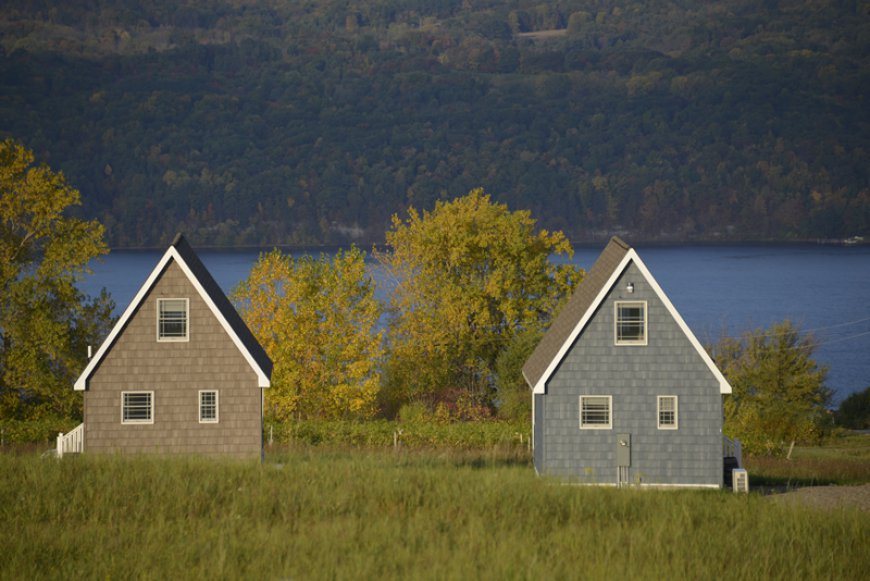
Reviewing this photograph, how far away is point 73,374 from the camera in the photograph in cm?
5372

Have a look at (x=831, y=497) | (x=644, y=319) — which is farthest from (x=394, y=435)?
(x=831, y=497)

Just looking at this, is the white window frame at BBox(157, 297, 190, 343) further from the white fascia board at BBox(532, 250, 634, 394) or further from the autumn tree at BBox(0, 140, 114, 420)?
the autumn tree at BBox(0, 140, 114, 420)

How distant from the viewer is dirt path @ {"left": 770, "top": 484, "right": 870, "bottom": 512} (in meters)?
27.2

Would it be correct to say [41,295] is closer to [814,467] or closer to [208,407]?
[208,407]

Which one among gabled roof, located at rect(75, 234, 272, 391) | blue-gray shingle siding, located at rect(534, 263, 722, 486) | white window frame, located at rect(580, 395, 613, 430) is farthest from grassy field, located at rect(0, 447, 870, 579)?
gabled roof, located at rect(75, 234, 272, 391)

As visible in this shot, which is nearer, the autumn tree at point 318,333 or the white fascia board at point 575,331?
the white fascia board at point 575,331

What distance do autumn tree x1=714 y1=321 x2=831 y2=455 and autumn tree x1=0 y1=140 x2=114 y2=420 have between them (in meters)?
32.3

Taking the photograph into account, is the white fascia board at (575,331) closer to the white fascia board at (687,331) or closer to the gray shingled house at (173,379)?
the white fascia board at (687,331)

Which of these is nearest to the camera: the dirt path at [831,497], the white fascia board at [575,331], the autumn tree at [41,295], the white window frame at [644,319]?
the dirt path at [831,497]

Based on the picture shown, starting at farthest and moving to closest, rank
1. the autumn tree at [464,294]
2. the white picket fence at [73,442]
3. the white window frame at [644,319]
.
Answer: the autumn tree at [464,294]
the white picket fence at [73,442]
the white window frame at [644,319]

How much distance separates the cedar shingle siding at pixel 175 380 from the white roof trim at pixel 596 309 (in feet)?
27.5

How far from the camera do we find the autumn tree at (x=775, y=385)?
6488 cm

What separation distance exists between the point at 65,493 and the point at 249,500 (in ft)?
12.1

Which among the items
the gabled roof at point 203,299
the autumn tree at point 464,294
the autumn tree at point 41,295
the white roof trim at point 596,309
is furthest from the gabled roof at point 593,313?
the autumn tree at point 464,294
